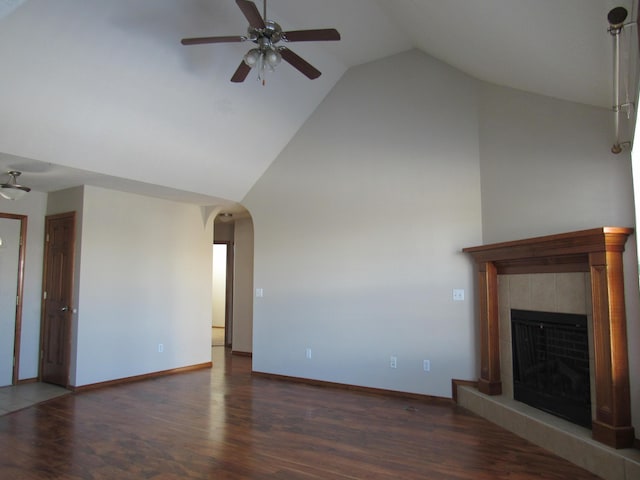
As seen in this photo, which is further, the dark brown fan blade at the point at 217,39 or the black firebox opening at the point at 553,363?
the black firebox opening at the point at 553,363

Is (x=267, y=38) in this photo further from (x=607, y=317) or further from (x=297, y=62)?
(x=607, y=317)

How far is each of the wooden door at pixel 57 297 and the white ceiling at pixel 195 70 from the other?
0.57 m

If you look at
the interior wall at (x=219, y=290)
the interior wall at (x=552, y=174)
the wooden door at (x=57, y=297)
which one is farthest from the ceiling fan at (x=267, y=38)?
the interior wall at (x=219, y=290)

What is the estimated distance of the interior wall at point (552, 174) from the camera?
9.45ft

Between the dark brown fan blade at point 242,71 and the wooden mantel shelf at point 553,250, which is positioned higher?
the dark brown fan blade at point 242,71

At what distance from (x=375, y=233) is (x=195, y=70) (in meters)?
2.58

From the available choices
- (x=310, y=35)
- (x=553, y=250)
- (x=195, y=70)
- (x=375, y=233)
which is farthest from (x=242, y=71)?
(x=553, y=250)

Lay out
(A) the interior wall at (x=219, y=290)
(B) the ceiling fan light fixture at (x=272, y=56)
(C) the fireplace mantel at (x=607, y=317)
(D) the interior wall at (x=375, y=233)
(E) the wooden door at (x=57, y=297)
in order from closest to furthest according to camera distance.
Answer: (C) the fireplace mantel at (x=607, y=317)
(B) the ceiling fan light fixture at (x=272, y=56)
(D) the interior wall at (x=375, y=233)
(E) the wooden door at (x=57, y=297)
(A) the interior wall at (x=219, y=290)

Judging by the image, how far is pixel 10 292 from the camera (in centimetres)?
517

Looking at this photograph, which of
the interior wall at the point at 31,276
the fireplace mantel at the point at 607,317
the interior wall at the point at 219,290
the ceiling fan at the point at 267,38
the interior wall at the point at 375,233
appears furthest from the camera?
the interior wall at the point at 219,290

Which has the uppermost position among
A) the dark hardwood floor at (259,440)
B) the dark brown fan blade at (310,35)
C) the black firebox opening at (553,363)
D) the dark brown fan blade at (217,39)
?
the dark brown fan blade at (310,35)

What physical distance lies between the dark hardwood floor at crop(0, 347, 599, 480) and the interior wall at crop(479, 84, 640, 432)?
113 centimetres

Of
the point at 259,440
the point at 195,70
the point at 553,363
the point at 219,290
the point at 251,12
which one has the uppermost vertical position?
the point at 195,70

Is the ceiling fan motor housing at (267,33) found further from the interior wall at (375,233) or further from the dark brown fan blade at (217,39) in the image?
the interior wall at (375,233)
